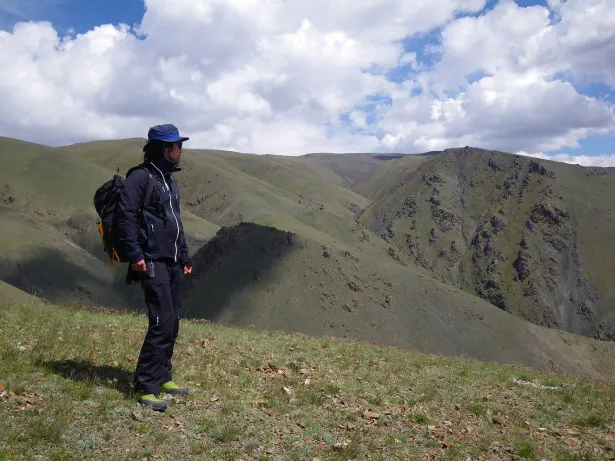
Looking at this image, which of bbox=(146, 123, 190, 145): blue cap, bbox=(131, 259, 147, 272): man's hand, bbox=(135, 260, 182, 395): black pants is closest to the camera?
bbox=(131, 259, 147, 272): man's hand

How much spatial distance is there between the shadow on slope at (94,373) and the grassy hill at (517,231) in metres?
132

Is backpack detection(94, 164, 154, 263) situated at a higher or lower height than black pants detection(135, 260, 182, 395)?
higher

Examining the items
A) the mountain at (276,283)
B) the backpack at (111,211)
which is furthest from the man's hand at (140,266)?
the mountain at (276,283)

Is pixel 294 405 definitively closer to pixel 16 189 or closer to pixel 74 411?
pixel 74 411

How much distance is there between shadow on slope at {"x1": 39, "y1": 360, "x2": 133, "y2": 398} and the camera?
23.7 feet

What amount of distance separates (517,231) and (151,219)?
158 metres

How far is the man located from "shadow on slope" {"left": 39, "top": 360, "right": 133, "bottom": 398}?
52 centimetres

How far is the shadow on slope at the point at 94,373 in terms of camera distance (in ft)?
23.7

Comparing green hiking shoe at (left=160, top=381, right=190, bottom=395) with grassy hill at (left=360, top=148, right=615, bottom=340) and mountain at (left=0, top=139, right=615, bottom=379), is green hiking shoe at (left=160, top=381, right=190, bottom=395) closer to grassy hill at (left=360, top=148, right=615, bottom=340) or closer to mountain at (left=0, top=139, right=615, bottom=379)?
mountain at (left=0, top=139, right=615, bottom=379)

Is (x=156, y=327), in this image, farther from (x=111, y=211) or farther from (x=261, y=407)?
(x=261, y=407)

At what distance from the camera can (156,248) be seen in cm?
695

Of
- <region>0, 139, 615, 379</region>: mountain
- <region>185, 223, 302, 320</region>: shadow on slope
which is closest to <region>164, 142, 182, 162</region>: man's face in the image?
<region>0, 139, 615, 379</region>: mountain

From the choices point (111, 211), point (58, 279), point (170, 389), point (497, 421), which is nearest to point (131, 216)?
point (111, 211)

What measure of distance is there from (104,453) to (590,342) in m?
91.4
